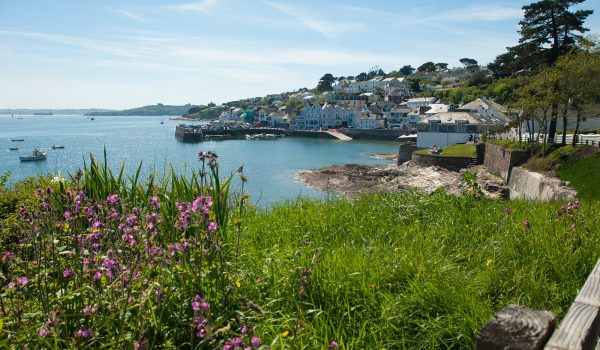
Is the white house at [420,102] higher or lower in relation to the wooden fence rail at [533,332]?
higher

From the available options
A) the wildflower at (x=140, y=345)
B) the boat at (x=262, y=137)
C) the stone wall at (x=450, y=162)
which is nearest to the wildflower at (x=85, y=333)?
the wildflower at (x=140, y=345)

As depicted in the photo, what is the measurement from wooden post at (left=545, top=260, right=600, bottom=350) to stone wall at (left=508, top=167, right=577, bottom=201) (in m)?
12.8

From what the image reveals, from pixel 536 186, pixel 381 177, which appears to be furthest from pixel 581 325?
pixel 381 177

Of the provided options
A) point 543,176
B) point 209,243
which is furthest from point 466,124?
point 209,243

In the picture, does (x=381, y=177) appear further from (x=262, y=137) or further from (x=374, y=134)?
(x=262, y=137)

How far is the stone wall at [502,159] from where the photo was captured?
992 inches

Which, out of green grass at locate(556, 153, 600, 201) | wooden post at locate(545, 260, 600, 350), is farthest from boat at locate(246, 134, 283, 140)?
wooden post at locate(545, 260, 600, 350)

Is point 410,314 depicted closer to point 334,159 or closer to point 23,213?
point 23,213

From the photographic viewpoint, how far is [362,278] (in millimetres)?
3121

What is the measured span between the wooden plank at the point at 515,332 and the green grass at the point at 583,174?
1367cm

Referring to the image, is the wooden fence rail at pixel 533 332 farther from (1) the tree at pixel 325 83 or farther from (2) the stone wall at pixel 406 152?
(1) the tree at pixel 325 83

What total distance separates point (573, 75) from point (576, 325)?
25643mm

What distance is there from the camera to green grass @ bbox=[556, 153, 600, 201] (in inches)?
563

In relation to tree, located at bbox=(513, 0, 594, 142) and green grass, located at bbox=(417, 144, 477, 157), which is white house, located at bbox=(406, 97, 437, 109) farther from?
tree, located at bbox=(513, 0, 594, 142)
